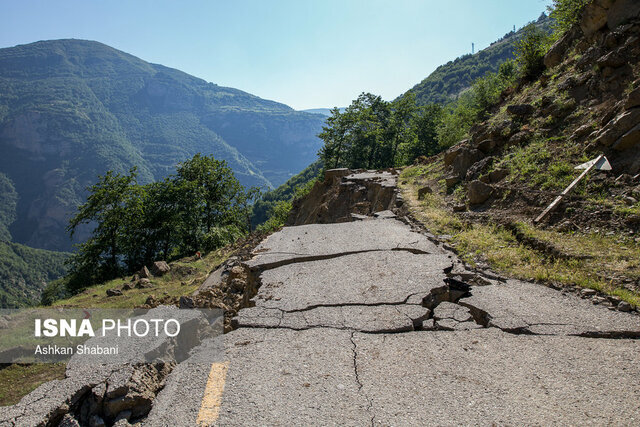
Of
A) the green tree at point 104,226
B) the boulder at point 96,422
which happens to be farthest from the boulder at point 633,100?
the green tree at point 104,226

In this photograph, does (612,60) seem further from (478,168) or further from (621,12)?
(478,168)

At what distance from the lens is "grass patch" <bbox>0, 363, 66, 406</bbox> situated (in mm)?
4844

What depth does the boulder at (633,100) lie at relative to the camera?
6.56 m

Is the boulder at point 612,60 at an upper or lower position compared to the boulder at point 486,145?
upper

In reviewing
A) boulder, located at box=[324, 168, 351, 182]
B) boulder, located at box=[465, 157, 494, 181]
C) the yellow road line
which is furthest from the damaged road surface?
boulder, located at box=[324, 168, 351, 182]

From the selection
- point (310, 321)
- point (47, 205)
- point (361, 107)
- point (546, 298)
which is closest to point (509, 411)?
point (310, 321)

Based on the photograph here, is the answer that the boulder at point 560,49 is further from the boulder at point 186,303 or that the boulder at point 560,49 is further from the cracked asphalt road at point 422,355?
the boulder at point 186,303

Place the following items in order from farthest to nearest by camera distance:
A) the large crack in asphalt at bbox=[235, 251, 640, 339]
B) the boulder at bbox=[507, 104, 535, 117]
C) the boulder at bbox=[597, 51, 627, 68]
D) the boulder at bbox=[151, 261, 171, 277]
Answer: the boulder at bbox=[151, 261, 171, 277], the boulder at bbox=[507, 104, 535, 117], the boulder at bbox=[597, 51, 627, 68], the large crack in asphalt at bbox=[235, 251, 640, 339]

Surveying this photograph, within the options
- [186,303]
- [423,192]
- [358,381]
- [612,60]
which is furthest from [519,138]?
[186,303]

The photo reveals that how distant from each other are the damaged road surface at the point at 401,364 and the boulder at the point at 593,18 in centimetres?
922

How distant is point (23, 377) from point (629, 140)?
38.2 feet

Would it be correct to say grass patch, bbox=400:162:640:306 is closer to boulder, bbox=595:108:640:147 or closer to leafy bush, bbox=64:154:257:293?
boulder, bbox=595:108:640:147

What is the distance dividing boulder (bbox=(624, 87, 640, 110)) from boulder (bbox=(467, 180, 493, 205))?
3.00 m

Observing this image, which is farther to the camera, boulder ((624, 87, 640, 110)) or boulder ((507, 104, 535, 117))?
boulder ((507, 104, 535, 117))
